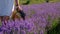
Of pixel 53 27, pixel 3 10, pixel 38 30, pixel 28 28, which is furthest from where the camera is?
pixel 3 10

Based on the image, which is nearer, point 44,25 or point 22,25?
point 22,25

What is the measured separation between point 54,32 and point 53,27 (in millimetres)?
201

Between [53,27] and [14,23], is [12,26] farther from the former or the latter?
[53,27]

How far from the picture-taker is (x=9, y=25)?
3262 mm

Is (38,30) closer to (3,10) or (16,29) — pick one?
(16,29)

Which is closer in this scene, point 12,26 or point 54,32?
point 12,26

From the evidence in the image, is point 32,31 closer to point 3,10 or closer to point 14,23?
point 14,23

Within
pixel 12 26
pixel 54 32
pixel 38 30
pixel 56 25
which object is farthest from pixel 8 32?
pixel 56 25

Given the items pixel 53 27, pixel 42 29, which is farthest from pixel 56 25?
pixel 42 29

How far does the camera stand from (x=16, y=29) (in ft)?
10.5

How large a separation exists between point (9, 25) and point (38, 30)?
1.23ft

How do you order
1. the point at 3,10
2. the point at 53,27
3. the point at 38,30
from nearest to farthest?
the point at 38,30 → the point at 53,27 → the point at 3,10

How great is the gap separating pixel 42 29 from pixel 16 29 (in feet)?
1.44

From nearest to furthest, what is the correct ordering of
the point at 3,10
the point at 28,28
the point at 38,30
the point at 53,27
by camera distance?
the point at 28,28 < the point at 38,30 < the point at 53,27 < the point at 3,10
